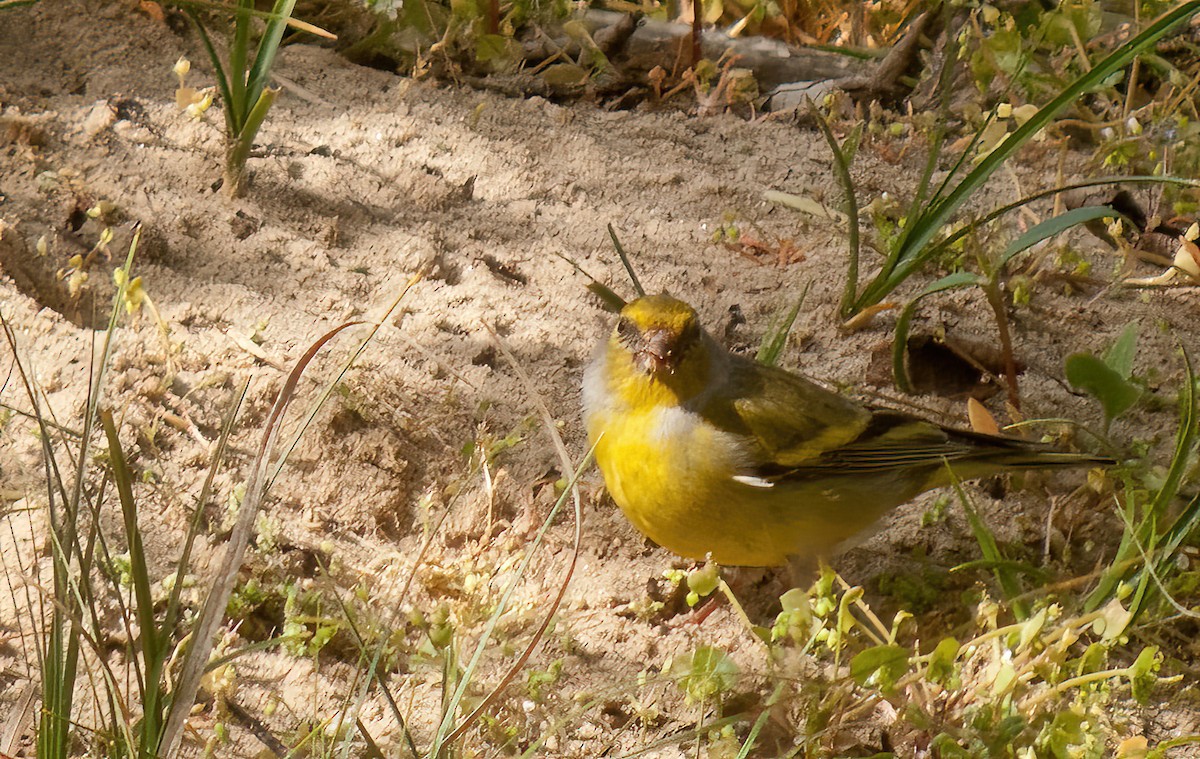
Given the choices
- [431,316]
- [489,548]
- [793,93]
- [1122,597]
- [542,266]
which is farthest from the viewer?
[793,93]

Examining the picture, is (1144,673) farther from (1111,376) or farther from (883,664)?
(1111,376)

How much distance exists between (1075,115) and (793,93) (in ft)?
3.84

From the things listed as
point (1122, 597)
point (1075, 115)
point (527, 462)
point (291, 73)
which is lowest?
point (1122, 597)

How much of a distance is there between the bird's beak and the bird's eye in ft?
0.15

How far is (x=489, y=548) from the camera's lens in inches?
128

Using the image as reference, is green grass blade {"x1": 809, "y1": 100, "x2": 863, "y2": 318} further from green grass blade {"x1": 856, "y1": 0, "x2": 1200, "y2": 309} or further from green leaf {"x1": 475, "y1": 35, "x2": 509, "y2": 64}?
green leaf {"x1": 475, "y1": 35, "x2": 509, "y2": 64}

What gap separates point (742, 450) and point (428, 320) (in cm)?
121

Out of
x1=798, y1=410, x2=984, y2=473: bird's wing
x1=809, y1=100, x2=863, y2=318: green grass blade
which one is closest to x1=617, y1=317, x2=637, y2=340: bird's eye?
x1=798, y1=410, x2=984, y2=473: bird's wing

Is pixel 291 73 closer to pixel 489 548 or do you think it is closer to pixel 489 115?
pixel 489 115

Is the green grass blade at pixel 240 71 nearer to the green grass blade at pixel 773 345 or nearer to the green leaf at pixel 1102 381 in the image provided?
the green grass blade at pixel 773 345

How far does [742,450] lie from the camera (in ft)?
10.0

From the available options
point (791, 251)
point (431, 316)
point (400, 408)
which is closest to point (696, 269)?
point (791, 251)

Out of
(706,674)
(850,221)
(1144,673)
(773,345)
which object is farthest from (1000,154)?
(706,674)

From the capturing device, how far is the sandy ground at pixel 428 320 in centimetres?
300
